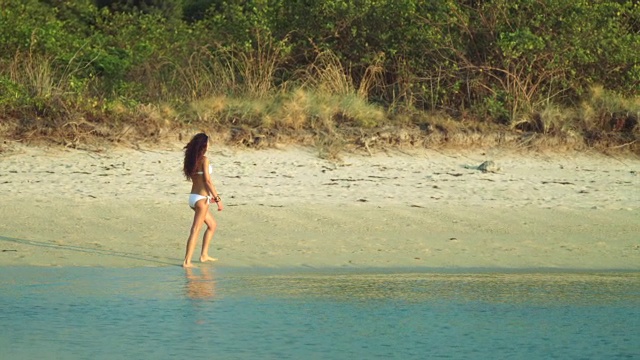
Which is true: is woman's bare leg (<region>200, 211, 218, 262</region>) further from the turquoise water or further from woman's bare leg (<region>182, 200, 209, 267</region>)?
the turquoise water

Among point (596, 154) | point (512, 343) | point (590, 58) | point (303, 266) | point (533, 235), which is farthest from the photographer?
point (590, 58)

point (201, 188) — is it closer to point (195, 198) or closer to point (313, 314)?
point (195, 198)

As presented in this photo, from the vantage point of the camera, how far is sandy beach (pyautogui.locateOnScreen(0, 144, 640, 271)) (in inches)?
397

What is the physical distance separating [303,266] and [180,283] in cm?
124

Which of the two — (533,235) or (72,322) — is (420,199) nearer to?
(533,235)

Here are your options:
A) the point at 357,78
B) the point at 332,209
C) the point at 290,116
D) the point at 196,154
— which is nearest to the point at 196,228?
the point at 196,154

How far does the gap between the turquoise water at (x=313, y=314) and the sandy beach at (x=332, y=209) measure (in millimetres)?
525

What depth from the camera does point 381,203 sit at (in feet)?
38.8

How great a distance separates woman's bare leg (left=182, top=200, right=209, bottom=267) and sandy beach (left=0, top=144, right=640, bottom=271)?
0.29 metres

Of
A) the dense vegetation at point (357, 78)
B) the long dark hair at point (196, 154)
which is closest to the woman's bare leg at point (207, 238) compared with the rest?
the long dark hair at point (196, 154)

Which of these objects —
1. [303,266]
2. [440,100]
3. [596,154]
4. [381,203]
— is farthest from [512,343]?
[440,100]

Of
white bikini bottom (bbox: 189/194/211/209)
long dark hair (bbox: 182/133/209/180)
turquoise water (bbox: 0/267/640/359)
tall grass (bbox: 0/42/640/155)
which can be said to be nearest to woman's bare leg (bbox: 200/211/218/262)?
white bikini bottom (bbox: 189/194/211/209)

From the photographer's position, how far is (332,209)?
11.5 metres

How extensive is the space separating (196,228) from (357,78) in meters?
6.99
